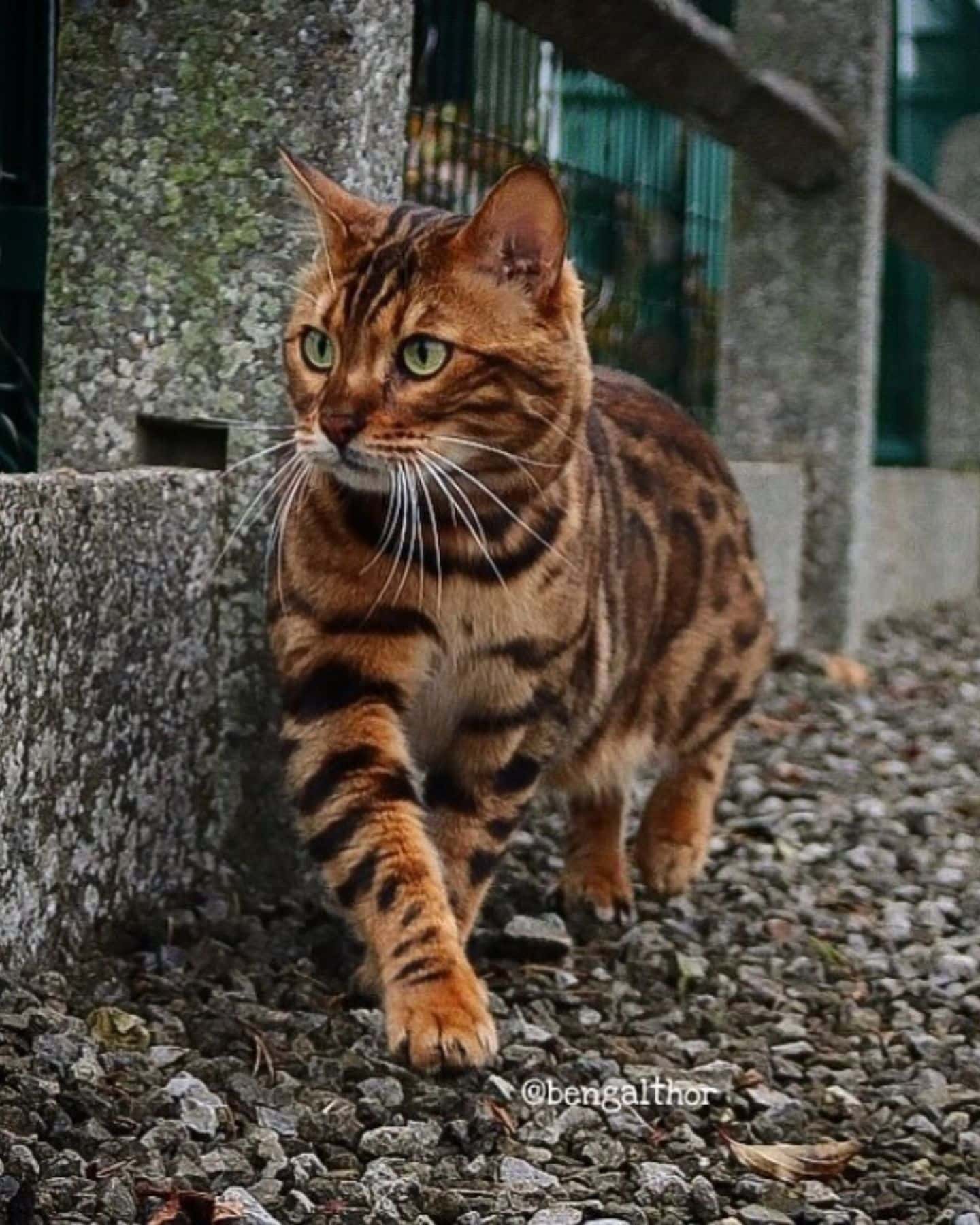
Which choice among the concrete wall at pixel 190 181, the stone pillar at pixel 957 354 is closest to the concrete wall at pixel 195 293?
the concrete wall at pixel 190 181

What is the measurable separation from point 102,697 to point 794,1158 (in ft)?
3.88

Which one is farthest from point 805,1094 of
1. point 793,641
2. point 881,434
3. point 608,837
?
point 881,434

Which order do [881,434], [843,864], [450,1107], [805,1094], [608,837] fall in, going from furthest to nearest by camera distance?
1. [881,434]
2. [843,864]
3. [608,837]
4. [805,1094]
5. [450,1107]

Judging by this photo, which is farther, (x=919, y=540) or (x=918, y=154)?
(x=918, y=154)

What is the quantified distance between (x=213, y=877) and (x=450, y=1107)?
2.85 ft

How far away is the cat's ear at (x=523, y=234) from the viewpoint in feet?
10.3

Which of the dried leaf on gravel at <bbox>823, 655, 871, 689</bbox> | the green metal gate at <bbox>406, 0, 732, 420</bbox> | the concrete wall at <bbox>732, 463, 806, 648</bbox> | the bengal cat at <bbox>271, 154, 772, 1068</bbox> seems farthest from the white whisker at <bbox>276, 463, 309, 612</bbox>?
the dried leaf on gravel at <bbox>823, 655, 871, 689</bbox>

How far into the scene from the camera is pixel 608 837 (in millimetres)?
4027

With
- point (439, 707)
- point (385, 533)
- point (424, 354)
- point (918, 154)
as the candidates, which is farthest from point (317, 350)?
point (918, 154)

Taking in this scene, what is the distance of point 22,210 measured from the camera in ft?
13.1

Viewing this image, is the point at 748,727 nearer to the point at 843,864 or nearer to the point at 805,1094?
the point at 843,864

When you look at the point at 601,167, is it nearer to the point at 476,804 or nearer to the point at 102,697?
the point at 476,804

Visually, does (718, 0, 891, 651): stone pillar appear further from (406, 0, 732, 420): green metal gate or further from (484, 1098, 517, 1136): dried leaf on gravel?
(484, 1098, 517, 1136): dried leaf on gravel
